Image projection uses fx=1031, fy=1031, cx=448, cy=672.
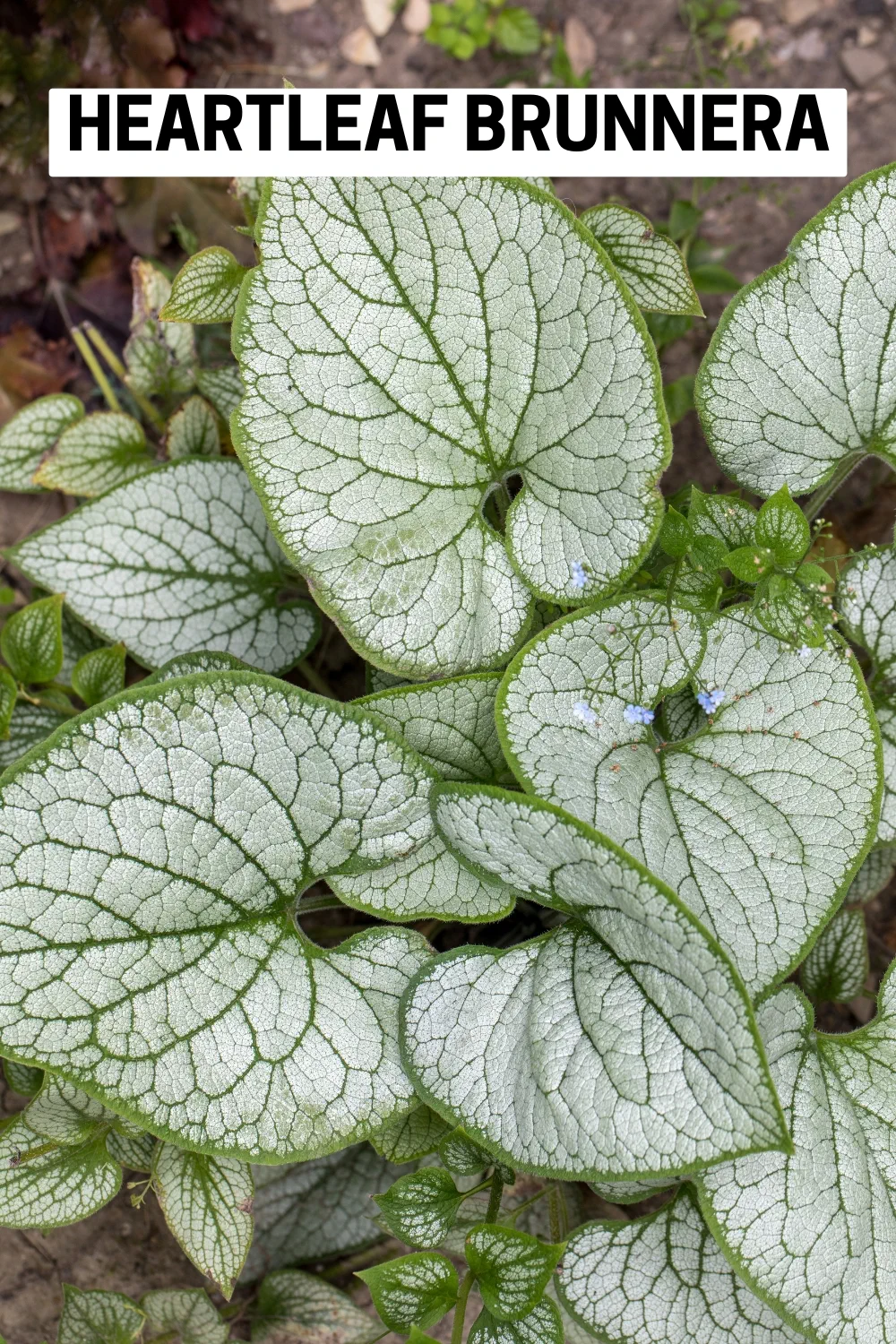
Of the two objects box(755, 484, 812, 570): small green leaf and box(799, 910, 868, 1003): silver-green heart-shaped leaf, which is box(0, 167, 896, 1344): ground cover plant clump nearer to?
box(755, 484, 812, 570): small green leaf

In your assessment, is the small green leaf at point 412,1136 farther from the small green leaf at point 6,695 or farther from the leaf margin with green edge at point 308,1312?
the small green leaf at point 6,695

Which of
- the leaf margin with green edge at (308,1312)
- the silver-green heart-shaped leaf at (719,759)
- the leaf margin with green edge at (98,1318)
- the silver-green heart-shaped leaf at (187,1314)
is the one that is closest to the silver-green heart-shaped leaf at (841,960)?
the silver-green heart-shaped leaf at (719,759)

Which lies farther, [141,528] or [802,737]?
[141,528]

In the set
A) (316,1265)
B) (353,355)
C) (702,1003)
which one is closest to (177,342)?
(353,355)

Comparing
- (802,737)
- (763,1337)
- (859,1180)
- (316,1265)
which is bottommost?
(316,1265)

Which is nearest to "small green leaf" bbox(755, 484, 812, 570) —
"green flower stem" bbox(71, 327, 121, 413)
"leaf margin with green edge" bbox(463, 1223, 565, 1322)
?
"leaf margin with green edge" bbox(463, 1223, 565, 1322)

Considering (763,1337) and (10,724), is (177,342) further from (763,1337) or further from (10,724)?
(763,1337)

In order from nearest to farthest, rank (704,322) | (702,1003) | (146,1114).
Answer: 1. (702,1003)
2. (146,1114)
3. (704,322)

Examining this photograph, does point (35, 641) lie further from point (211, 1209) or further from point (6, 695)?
point (211, 1209)
